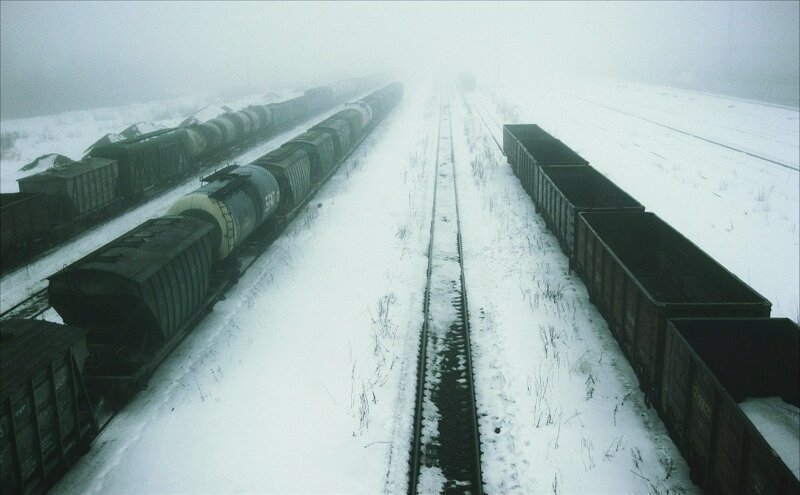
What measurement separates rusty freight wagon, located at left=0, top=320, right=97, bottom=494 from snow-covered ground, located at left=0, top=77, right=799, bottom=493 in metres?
0.52

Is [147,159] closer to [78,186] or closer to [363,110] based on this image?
[78,186]

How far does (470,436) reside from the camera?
8.84 metres

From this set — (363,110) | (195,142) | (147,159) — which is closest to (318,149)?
(147,159)

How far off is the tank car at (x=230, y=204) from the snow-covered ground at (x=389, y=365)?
1.56 m

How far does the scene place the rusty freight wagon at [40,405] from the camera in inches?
284

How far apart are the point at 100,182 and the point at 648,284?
20028mm

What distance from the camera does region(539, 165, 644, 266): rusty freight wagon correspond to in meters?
14.9

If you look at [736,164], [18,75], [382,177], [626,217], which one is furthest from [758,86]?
[18,75]

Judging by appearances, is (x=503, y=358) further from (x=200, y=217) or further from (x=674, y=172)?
(x=674, y=172)

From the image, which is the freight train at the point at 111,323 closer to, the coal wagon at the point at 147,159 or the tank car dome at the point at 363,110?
the coal wagon at the point at 147,159

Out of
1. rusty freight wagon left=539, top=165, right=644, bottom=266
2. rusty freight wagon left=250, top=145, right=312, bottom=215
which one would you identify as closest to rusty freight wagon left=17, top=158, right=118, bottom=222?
rusty freight wagon left=250, top=145, right=312, bottom=215

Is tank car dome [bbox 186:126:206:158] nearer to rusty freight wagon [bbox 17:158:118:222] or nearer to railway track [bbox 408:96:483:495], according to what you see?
rusty freight wagon [bbox 17:158:118:222]

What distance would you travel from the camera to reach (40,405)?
7805mm

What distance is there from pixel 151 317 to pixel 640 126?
141ft
